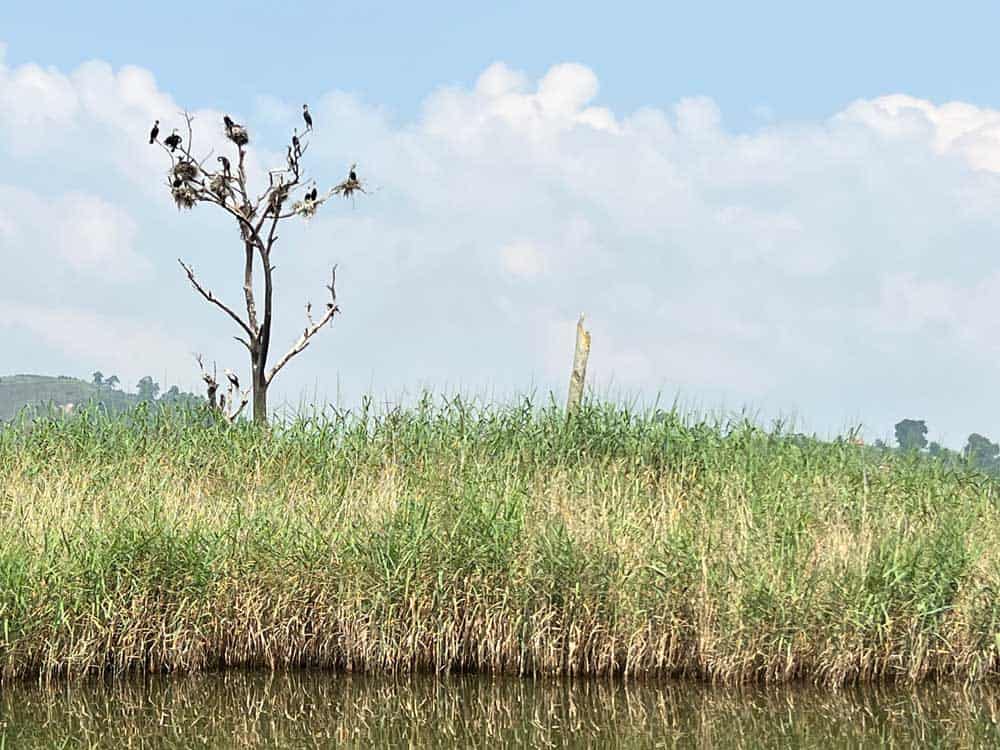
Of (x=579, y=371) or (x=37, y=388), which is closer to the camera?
(x=579, y=371)

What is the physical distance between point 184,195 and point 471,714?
9.04 meters

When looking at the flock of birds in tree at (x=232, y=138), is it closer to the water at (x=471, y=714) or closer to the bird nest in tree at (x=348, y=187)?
the bird nest in tree at (x=348, y=187)

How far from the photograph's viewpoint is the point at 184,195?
45.8 feet

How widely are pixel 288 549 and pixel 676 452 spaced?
4209mm

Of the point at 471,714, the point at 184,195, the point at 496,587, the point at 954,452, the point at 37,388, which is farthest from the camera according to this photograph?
the point at 37,388

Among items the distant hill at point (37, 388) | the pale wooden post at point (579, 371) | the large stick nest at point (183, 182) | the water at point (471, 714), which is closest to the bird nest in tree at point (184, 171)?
the large stick nest at point (183, 182)

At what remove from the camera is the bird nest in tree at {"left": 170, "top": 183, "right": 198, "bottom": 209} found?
1391 centimetres

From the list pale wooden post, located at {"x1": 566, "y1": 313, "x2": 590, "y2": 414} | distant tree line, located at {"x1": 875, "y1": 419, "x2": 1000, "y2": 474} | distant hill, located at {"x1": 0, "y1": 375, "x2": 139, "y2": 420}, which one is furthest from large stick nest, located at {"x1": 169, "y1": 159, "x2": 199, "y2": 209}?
distant hill, located at {"x1": 0, "y1": 375, "x2": 139, "y2": 420}

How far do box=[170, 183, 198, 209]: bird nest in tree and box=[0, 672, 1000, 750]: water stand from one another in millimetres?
7873

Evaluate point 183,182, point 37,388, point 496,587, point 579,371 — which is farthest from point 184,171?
point 37,388

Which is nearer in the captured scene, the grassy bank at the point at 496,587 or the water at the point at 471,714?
the water at the point at 471,714

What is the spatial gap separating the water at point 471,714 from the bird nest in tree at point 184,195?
25.8 feet

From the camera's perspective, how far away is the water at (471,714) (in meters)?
6.49

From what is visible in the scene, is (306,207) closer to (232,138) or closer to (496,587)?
(232,138)
